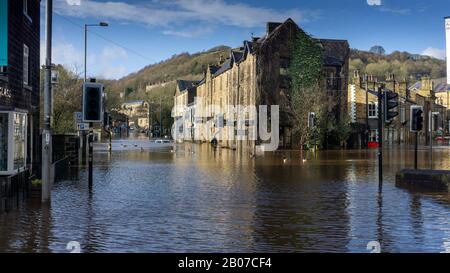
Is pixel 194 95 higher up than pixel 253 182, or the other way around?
pixel 194 95

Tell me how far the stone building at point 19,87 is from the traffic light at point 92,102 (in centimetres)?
236

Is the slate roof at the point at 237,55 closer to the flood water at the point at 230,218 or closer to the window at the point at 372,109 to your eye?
the window at the point at 372,109

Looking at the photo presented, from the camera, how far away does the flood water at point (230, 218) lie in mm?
10058

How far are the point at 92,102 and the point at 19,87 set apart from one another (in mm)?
4759

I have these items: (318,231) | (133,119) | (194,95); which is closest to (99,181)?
(318,231)

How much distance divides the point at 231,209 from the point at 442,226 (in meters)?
5.13

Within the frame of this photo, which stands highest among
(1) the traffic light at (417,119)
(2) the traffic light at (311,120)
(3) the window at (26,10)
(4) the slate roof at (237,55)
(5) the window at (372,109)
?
(4) the slate roof at (237,55)

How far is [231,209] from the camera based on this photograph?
1493 centimetres

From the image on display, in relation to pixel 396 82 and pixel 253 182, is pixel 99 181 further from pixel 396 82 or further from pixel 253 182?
pixel 396 82

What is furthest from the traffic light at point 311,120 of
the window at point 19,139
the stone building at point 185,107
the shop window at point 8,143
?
the stone building at point 185,107

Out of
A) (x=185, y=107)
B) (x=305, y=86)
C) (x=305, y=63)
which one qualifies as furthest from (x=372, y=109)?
(x=185, y=107)

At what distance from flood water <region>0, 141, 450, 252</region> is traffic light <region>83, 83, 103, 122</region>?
2.36 meters

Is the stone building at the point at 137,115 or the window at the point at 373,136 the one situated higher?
the stone building at the point at 137,115

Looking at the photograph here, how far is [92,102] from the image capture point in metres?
17.1
